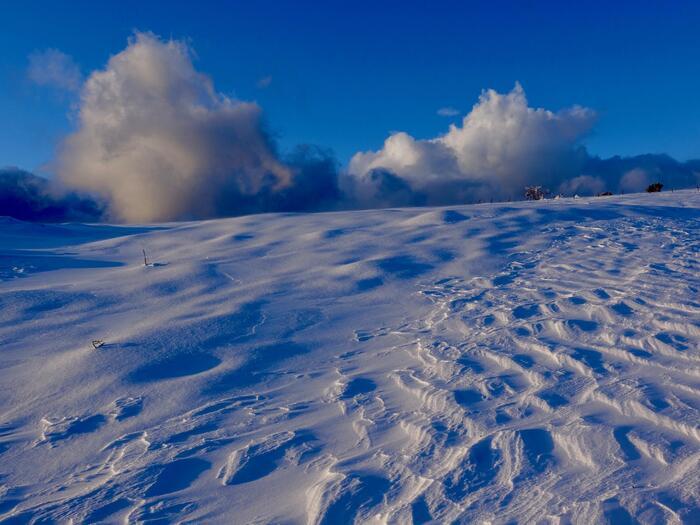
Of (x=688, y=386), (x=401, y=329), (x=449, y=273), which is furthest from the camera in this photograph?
(x=449, y=273)

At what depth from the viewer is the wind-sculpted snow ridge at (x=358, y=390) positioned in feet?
6.64

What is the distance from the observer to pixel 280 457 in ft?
7.74

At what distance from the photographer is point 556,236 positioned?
7371 millimetres

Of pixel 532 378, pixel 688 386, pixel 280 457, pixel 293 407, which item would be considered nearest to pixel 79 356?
pixel 293 407

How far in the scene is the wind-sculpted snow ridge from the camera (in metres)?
2.02

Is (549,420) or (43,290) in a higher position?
(43,290)

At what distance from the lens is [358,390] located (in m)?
3.02

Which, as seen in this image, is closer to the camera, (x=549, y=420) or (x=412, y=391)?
(x=549, y=420)

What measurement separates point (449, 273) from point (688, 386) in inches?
124

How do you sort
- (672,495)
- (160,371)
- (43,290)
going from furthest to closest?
(43,290), (160,371), (672,495)

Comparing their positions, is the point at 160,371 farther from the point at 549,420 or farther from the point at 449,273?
the point at 449,273

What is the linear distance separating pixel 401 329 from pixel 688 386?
200 centimetres

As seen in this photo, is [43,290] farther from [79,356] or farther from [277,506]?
[277,506]

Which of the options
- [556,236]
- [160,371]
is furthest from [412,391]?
[556,236]
